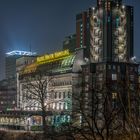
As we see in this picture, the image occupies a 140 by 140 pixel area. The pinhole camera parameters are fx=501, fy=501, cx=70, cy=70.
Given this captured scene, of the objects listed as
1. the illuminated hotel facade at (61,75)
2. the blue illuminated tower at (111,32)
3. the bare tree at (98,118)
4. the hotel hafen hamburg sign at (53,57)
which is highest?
the blue illuminated tower at (111,32)

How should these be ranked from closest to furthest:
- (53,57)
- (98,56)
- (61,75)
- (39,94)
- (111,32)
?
(39,94)
(61,75)
(111,32)
(98,56)
(53,57)

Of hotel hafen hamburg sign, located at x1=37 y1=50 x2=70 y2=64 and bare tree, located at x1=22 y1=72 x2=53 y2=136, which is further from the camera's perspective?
hotel hafen hamburg sign, located at x1=37 y1=50 x2=70 y2=64

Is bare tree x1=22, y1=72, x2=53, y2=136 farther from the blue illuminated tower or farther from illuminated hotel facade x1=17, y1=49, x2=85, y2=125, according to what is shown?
the blue illuminated tower

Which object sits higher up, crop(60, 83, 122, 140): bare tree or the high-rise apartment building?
the high-rise apartment building

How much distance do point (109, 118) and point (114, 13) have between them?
113395 mm

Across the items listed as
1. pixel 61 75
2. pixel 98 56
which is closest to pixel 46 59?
pixel 61 75

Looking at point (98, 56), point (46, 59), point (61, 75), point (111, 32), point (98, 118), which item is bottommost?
point (98, 118)

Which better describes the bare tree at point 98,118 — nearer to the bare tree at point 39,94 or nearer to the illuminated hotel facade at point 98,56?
the bare tree at point 39,94

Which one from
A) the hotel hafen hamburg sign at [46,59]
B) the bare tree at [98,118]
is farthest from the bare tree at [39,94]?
the bare tree at [98,118]

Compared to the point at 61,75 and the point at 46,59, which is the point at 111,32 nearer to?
the point at 61,75

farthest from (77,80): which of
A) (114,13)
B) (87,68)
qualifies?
(114,13)

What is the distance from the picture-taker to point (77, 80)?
13538cm

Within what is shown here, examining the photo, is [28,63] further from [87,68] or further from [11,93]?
[87,68]

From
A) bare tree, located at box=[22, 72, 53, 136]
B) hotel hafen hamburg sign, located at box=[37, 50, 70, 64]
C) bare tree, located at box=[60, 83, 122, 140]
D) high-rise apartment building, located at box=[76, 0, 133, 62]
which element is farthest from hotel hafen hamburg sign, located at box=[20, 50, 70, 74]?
bare tree, located at box=[60, 83, 122, 140]
